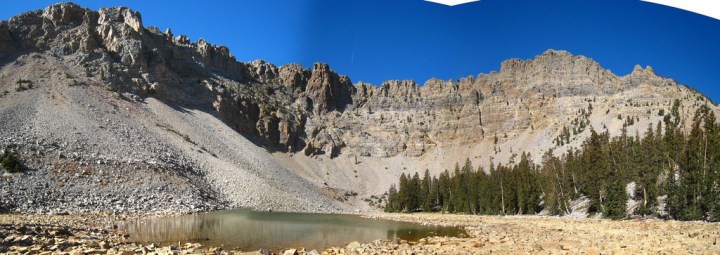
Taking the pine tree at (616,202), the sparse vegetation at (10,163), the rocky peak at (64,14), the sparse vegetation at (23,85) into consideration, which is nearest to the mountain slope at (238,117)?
the rocky peak at (64,14)

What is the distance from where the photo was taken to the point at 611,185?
47344mm

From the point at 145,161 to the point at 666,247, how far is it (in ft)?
192

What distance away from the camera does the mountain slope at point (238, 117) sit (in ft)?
181

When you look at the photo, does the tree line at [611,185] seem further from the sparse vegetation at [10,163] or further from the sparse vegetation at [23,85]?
the sparse vegetation at [23,85]

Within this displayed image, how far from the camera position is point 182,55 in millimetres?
118375

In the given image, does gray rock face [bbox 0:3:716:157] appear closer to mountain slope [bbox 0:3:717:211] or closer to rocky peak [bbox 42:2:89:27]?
rocky peak [bbox 42:2:89:27]

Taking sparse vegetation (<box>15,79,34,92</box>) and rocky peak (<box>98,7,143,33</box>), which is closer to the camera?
sparse vegetation (<box>15,79,34,92</box>)

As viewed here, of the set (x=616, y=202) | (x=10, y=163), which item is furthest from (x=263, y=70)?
(x=616, y=202)

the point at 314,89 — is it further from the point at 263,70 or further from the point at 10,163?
the point at 10,163

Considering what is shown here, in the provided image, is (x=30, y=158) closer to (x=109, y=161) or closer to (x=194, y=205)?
(x=109, y=161)

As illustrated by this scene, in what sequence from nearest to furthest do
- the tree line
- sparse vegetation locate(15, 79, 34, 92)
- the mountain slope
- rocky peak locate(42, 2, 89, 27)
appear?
the tree line < the mountain slope < sparse vegetation locate(15, 79, 34, 92) < rocky peak locate(42, 2, 89, 27)

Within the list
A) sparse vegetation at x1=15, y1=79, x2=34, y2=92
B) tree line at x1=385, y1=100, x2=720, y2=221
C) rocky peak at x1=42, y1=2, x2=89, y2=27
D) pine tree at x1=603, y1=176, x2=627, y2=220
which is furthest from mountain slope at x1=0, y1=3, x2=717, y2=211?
pine tree at x1=603, y1=176, x2=627, y2=220

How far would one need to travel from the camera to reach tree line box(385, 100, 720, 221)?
4000 cm

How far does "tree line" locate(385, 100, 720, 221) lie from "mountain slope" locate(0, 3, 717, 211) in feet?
66.8
